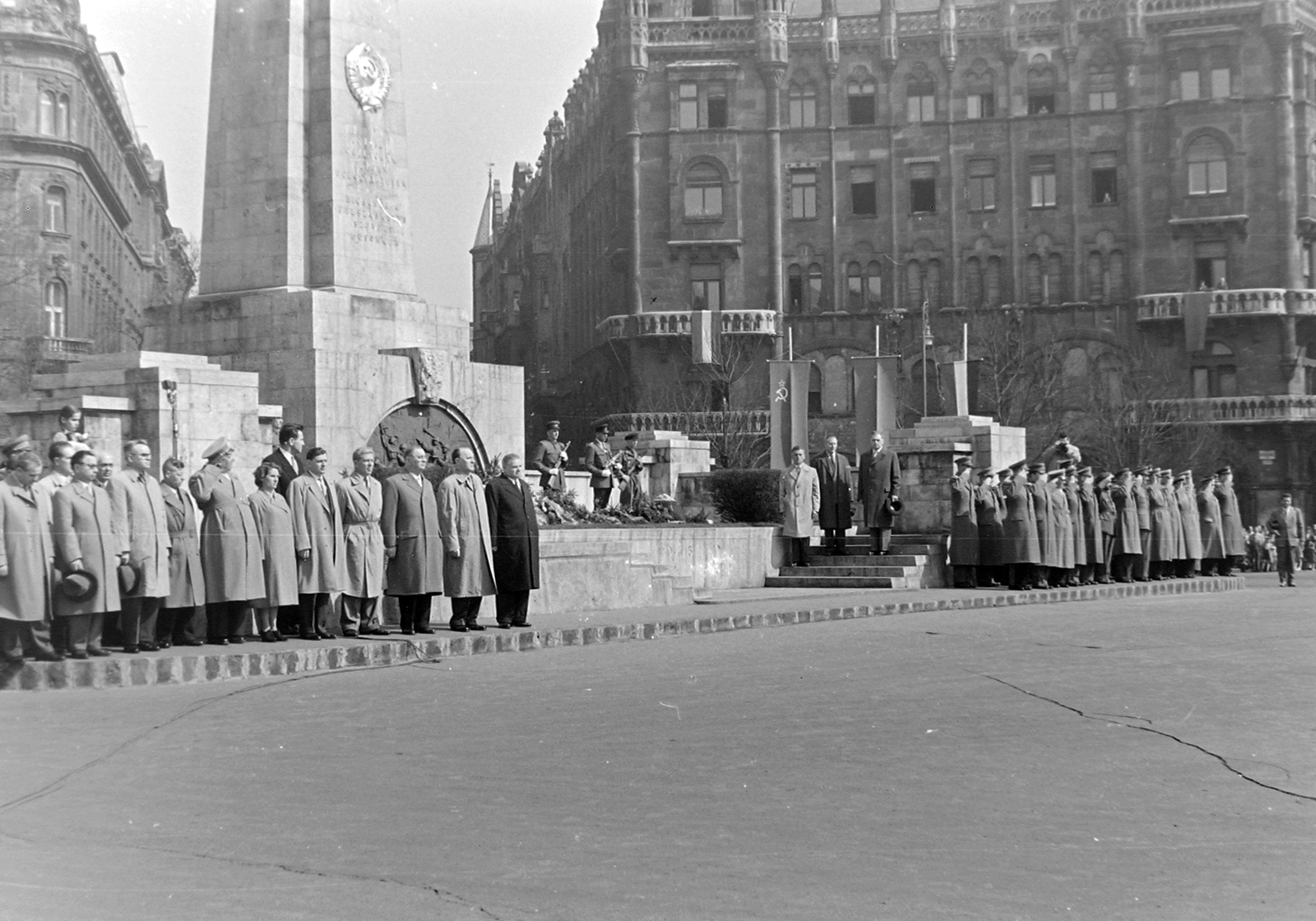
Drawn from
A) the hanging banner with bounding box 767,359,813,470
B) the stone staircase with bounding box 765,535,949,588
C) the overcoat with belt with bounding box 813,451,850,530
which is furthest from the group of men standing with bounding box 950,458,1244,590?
the hanging banner with bounding box 767,359,813,470

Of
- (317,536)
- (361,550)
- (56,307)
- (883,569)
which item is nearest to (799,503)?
(883,569)

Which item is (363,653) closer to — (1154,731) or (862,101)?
(1154,731)

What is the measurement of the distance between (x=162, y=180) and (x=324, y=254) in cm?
3195

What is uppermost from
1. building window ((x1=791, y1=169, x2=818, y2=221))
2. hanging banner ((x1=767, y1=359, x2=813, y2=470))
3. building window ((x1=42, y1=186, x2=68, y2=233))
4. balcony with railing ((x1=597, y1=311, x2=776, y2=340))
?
building window ((x1=791, y1=169, x2=818, y2=221))

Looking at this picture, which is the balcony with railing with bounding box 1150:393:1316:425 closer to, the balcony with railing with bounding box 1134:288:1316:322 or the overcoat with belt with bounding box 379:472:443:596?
the balcony with railing with bounding box 1134:288:1316:322

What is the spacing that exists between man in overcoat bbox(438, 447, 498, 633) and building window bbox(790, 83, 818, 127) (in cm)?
5168

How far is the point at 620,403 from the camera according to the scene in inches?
2549

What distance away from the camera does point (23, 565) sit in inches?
457

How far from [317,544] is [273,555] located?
43 centimetres

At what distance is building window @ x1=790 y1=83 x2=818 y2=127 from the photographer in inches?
2557

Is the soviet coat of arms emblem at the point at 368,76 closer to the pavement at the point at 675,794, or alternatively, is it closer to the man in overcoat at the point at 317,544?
the man in overcoat at the point at 317,544

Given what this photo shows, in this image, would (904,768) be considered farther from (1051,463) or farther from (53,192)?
(53,192)

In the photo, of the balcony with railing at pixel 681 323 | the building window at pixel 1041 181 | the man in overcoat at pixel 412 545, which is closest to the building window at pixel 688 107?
the balcony with railing at pixel 681 323

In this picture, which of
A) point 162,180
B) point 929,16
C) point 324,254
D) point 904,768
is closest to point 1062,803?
point 904,768
